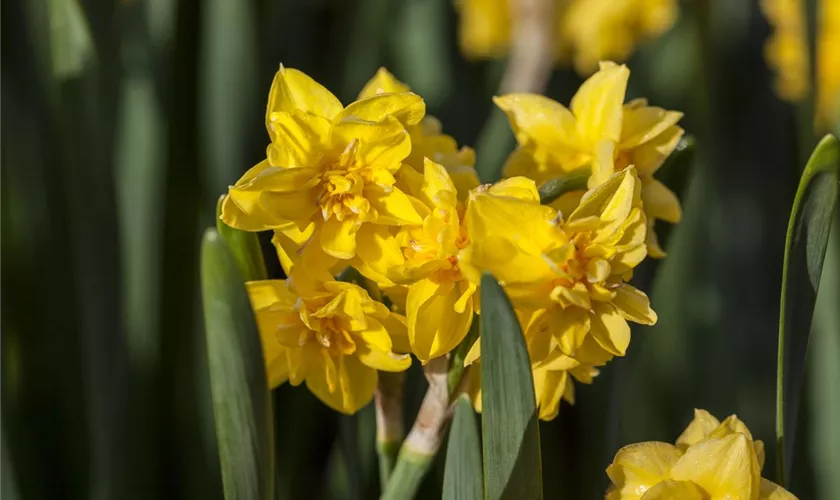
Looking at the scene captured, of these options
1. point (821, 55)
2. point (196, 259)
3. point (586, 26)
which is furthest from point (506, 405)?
point (586, 26)

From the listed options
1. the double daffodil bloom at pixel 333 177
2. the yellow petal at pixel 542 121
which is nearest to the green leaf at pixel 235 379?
the double daffodil bloom at pixel 333 177

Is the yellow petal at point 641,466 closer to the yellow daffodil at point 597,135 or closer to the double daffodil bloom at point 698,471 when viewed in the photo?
the double daffodil bloom at point 698,471

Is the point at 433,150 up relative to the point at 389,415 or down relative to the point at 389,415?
up

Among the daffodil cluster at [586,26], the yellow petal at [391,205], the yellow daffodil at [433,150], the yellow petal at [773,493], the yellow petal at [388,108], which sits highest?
the daffodil cluster at [586,26]

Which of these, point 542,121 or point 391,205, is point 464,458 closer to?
point 391,205

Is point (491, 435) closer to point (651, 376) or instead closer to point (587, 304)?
point (587, 304)

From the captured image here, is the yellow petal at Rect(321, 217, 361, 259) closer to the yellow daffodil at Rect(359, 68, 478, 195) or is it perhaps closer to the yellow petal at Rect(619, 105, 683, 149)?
the yellow daffodil at Rect(359, 68, 478, 195)

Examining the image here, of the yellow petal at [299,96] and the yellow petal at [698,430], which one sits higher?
the yellow petal at [299,96]
